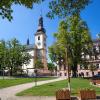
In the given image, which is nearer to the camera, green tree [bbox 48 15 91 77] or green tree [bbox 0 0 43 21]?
green tree [bbox 0 0 43 21]

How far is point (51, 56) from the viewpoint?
68.2 metres

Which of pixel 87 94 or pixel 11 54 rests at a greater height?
pixel 11 54

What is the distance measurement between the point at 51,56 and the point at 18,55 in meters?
15.9

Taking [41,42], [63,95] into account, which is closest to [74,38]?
[63,95]

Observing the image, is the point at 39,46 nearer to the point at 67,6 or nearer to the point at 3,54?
the point at 3,54

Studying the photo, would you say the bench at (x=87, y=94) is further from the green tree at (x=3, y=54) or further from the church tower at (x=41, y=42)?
the church tower at (x=41, y=42)

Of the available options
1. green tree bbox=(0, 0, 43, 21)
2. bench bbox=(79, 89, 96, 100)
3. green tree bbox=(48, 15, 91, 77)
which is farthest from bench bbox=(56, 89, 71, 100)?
green tree bbox=(48, 15, 91, 77)

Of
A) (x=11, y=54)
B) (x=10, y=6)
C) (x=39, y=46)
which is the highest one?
(x=39, y=46)

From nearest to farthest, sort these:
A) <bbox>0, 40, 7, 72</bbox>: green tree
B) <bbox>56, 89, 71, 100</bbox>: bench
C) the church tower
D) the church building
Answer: <bbox>56, 89, 71, 100</bbox>: bench → <bbox>0, 40, 7, 72</bbox>: green tree → the church tower → the church building

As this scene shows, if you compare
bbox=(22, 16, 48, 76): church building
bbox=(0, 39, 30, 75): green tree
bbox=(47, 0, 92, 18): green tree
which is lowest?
bbox=(47, 0, 92, 18): green tree

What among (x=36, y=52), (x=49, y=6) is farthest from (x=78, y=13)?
(x=36, y=52)

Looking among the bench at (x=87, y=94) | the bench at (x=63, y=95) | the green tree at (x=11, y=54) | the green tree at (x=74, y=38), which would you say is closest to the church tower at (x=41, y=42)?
the green tree at (x=11, y=54)

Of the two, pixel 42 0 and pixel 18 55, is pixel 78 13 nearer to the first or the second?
pixel 42 0

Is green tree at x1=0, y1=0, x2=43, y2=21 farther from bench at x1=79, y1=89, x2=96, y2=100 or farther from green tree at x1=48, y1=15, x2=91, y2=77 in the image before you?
green tree at x1=48, y1=15, x2=91, y2=77
